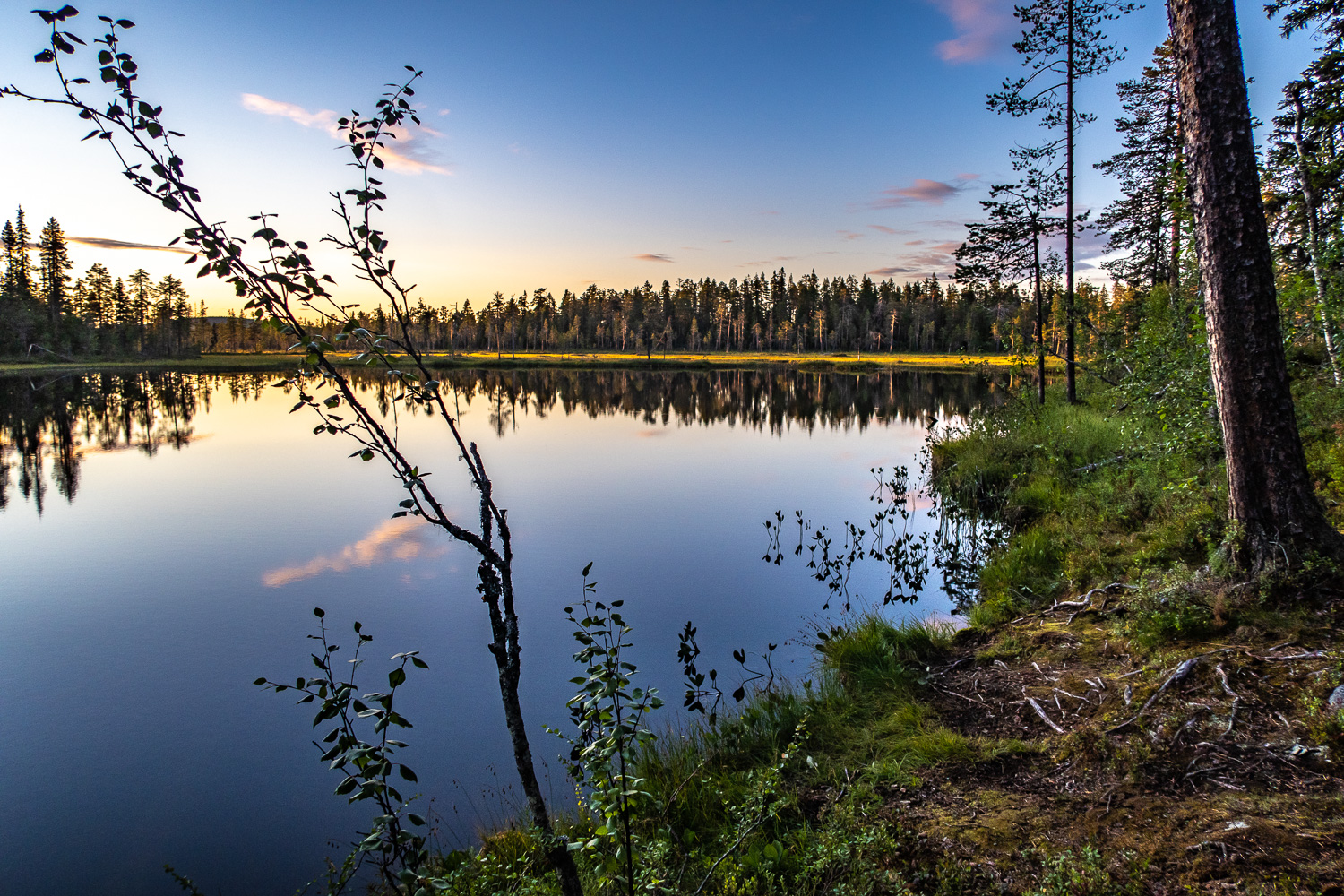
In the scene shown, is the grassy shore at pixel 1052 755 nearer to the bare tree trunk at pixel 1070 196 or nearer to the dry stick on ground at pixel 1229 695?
the dry stick on ground at pixel 1229 695

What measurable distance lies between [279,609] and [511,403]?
32.9 metres

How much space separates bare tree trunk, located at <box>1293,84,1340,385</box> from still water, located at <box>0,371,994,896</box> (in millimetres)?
6774

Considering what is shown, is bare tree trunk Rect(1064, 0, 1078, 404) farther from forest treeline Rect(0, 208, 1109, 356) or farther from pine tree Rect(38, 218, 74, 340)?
pine tree Rect(38, 218, 74, 340)

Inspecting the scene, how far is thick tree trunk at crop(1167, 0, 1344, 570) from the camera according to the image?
5.22 m

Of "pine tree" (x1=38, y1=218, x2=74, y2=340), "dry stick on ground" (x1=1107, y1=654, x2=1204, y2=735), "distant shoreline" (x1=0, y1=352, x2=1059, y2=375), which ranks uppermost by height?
"pine tree" (x1=38, y1=218, x2=74, y2=340)

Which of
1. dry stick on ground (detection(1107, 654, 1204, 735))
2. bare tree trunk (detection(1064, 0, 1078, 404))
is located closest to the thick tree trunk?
dry stick on ground (detection(1107, 654, 1204, 735))

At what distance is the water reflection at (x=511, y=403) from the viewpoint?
21953mm

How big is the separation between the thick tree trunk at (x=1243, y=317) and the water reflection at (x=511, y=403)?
A: 1246 centimetres

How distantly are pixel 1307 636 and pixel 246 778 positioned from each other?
321 inches

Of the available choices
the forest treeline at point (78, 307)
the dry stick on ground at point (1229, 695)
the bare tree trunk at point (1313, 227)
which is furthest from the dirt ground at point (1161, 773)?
the forest treeline at point (78, 307)

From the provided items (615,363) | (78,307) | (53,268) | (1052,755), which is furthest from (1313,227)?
(78,307)

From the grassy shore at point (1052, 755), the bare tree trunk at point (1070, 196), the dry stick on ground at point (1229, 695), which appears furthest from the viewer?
the bare tree trunk at point (1070, 196)

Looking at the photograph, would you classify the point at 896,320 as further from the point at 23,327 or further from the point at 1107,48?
the point at 23,327

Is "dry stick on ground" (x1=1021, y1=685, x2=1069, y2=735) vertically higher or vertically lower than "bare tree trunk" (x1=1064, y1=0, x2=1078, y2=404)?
lower
